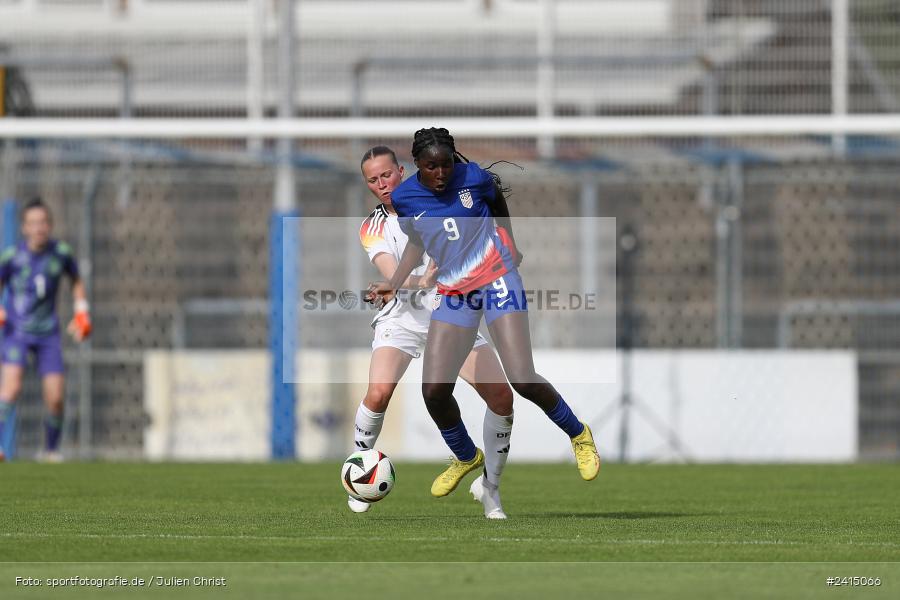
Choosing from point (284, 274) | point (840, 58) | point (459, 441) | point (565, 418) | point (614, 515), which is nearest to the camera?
point (565, 418)

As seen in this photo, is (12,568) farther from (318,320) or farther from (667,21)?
(667,21)

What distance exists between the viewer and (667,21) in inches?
654

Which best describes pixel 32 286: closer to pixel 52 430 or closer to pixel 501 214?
pixel 52 430

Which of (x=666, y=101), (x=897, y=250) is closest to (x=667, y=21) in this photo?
(x=666, y=101)

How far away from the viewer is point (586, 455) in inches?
341

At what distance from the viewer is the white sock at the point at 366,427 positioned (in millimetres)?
9086

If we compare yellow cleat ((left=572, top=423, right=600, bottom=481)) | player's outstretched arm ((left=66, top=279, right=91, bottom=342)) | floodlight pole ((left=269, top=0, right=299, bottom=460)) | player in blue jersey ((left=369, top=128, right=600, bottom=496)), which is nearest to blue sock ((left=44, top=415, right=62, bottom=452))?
player's outstretched arm ((left=66, top=279, right=91, bottom=342))

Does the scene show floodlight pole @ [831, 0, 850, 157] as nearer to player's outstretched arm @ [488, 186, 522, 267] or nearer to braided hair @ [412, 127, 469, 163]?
player's outstretched arm @ [488, 186, 522, 267]

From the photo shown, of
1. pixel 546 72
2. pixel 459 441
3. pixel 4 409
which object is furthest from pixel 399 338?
pixel 546 72

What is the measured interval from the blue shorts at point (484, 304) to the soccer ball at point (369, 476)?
0.80 metres

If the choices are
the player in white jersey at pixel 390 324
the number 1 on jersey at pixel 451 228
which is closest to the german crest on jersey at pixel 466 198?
the number 1 on jersey at pixel 451 228

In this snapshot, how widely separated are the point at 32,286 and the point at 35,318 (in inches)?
11.6

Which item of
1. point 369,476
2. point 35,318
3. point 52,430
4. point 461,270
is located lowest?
point 52,430

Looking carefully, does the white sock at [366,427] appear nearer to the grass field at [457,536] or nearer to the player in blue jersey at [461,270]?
the grass field at [457,536]
